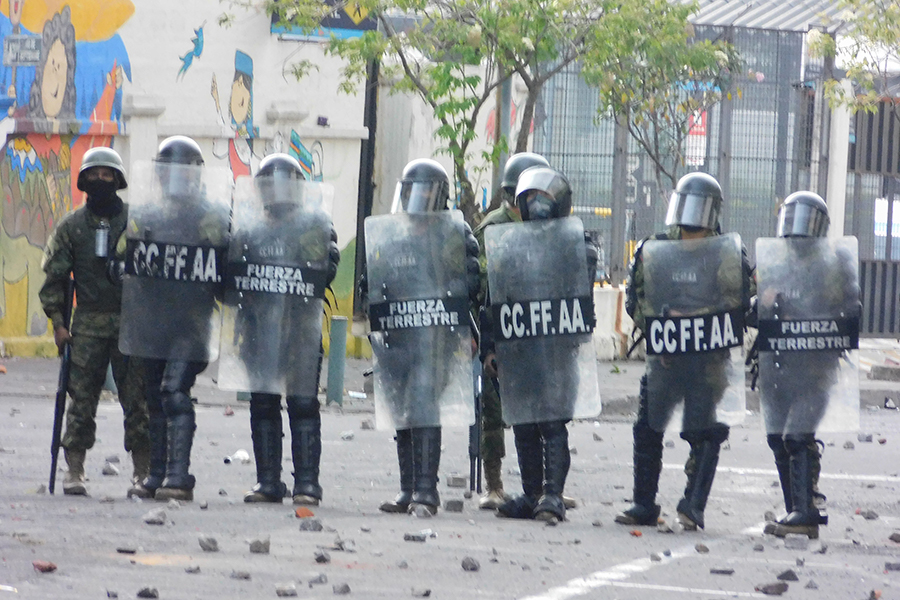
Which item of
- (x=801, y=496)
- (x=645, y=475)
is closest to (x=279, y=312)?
(x=645, y=475)

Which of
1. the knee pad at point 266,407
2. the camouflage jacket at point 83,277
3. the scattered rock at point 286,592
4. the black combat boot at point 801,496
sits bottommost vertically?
the scattered rock at point 286,592

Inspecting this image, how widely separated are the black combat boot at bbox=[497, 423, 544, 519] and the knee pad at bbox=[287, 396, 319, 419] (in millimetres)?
1059

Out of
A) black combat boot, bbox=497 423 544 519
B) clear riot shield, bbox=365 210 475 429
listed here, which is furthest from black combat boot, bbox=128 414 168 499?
black combat boot, bbox=497 423 544 519

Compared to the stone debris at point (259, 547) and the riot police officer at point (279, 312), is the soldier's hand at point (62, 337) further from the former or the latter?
the stone debris at point (259, 547)

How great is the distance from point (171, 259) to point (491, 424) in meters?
1.92

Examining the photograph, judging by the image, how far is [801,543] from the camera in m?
6.94

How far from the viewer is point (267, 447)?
7570mm

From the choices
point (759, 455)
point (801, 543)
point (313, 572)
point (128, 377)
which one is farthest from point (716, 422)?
point (759, 455)

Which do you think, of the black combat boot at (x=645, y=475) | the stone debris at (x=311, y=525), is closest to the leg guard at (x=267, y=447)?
the stone debris at (x=311, y=525)

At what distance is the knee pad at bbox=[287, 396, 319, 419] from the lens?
24.9 feet

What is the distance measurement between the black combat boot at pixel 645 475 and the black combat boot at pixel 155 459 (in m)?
2.35

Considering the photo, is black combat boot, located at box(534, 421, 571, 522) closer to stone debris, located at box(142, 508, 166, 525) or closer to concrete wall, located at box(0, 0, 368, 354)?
stone debris, located at box(142, 508, 166, 525)

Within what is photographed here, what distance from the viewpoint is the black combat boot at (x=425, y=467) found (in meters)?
7.32

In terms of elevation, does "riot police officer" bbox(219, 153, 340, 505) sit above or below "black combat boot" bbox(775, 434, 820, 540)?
above
